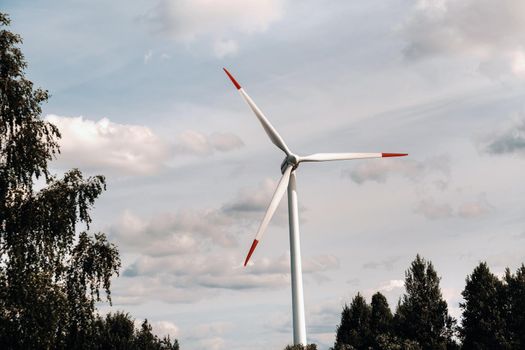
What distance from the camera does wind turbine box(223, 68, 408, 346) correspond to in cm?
4500

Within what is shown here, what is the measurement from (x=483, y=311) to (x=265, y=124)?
27824mm

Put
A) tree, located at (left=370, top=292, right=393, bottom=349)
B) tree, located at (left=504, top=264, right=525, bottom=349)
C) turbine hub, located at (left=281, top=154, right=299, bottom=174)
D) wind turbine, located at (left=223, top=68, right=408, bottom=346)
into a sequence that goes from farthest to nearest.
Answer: tree, located at (left=370, top=292, right=393, bottom=349)
tree, located at (left=504, top=264, right=525, bottom=349)
turbine hub, located at (left=281, top=154, right=299, bottom=174)
wind turbine, located at (left=223, top=68, right=408, bottom=346)

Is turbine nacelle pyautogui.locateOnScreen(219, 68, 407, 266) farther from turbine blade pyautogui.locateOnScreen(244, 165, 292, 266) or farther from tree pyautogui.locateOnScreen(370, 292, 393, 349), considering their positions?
tree pyautogui.locateOnScreen(370, 292, 393, 349)

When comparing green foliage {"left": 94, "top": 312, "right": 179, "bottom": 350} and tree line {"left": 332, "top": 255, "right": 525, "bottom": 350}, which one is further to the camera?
green foliage {"left": 94, "top": 312, "right": 179, "bottom": 350}

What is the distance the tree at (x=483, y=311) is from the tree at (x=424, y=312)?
7.23 ft

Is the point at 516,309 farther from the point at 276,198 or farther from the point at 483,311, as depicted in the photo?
the point at 276,198

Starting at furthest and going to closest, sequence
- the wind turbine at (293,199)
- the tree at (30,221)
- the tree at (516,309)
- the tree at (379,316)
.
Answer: the tree at (379,316)
the tree at (516,309)
the wind turbine at (293,199)
the tree at (30,221)

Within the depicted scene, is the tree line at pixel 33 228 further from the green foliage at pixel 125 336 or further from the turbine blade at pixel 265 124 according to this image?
the green foliage at pixel 125 336

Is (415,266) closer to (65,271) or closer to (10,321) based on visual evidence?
(65,271)

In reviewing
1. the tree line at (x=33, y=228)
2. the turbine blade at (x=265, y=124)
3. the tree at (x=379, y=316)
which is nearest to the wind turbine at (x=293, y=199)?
the turbine blade at (x=265, y=124)

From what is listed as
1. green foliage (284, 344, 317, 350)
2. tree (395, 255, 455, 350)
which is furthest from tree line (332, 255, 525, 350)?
green foliage (284, 344, 317, 350)

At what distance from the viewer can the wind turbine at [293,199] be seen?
45.0m

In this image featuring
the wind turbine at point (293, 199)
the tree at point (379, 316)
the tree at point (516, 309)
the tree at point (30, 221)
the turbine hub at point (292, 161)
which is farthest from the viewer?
the tree at point (379, 316)

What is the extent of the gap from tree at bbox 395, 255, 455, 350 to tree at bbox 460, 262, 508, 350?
2.20 m
